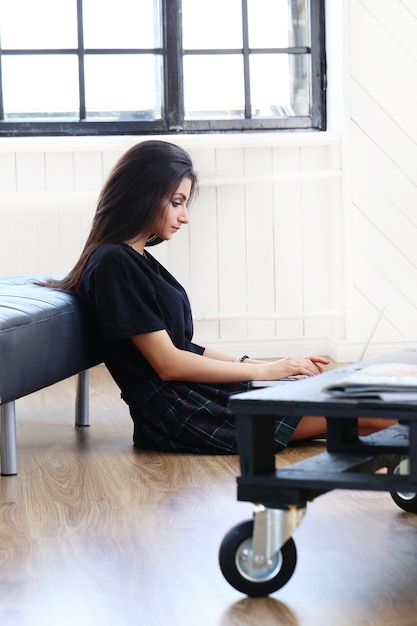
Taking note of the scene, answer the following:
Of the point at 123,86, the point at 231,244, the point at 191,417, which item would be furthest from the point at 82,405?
the point at 123,86

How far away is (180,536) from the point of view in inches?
66.3

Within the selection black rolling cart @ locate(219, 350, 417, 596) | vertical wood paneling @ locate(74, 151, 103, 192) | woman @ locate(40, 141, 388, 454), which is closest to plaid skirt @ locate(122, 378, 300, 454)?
woman @ locate(40, 141, 388, 454)

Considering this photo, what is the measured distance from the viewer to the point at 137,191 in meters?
2.35

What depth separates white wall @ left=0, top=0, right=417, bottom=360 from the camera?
155 inches

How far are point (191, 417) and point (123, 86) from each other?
87.2 inches

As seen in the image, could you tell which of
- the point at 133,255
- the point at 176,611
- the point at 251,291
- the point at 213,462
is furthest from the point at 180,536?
the point at 251,291

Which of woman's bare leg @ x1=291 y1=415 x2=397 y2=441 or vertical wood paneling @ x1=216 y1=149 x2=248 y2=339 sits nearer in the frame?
woman's bare leg @ x1=291 y1=415 x2=397 y2=441

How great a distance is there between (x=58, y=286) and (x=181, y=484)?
71 centimetres

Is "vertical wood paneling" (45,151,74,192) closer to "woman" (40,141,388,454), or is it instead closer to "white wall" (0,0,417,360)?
"white wall" (0,0,417,360)

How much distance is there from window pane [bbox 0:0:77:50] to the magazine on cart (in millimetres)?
3059

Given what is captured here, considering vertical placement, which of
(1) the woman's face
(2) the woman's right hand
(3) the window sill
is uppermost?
(3) the window sill

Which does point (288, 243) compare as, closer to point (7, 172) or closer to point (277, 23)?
point (277, 23)

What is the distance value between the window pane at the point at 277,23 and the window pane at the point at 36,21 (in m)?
0.75

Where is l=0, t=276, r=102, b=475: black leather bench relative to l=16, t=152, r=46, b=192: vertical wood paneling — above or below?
below
